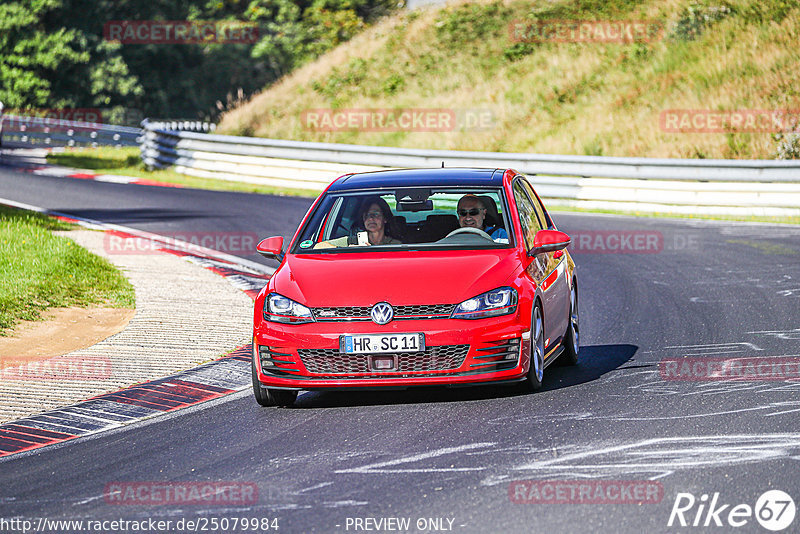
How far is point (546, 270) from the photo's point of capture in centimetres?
959

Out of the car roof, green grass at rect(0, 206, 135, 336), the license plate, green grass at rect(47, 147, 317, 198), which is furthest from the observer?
green grass at rect(47, 147, 317, 198)

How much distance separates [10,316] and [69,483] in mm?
5661

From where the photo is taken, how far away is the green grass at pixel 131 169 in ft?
96.7

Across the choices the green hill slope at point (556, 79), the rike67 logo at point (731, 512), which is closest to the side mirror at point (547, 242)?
the rike67 logo at point (731, 512)

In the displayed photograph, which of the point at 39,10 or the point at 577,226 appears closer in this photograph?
the point at 577,226

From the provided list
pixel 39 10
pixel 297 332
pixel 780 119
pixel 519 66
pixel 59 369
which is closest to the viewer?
pixel 297 332

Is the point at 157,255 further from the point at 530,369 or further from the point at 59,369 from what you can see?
the point at 530,369

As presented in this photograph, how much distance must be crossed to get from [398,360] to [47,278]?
6.91m

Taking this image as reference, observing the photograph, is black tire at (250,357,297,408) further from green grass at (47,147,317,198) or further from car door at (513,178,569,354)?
green grass at (47,147,317,198)

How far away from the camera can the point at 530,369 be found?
8.74 meters

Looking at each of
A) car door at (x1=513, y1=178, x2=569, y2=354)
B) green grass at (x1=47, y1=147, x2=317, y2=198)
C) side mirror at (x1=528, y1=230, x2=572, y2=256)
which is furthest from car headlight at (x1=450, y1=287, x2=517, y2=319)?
green grass at (x1=47, y1=147, x2=317, y2=198)

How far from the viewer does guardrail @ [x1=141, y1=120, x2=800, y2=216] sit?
22734 mm

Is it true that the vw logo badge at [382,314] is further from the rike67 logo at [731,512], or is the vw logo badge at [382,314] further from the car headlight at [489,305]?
the rike67 logo at [731,512]

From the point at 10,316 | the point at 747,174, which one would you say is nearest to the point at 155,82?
the point at 747,174
